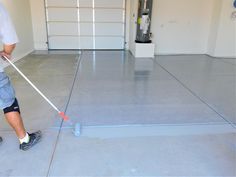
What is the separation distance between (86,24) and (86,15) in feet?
1.01

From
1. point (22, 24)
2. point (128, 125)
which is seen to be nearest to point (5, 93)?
point (128, 125)

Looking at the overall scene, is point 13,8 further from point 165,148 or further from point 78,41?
point 165,148

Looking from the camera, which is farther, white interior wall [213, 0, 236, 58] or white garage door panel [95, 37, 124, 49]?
white garage door panel [95, 37, 124, 49]

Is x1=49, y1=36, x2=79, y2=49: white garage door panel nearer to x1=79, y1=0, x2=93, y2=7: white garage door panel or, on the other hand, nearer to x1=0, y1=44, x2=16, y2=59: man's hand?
x1=79, y1=0, x2=93, y2=7: white garage door panel

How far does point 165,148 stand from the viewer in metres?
2.18

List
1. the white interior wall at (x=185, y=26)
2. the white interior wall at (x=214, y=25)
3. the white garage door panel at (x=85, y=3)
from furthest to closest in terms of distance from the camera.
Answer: the white garage door panel at (x=85, y=3)
the white interior wall at (x=185, y=26)
the white interior wall at (x=214, y=25)

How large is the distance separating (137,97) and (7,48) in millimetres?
2119

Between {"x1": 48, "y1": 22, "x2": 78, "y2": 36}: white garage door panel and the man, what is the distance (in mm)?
6608

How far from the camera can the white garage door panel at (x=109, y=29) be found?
27.2 feet

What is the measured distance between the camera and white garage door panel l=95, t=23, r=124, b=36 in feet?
27.2

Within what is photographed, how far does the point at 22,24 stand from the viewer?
6.88 meters

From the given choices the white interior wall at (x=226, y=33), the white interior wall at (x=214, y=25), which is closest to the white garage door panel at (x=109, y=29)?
the white interior wall at (x=214, y=25)

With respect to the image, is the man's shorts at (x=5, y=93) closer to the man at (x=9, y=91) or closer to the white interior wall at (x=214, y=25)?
the man at (x=9, y=91)

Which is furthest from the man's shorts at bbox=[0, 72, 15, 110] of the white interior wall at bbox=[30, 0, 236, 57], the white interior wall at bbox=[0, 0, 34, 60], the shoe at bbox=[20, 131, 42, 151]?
the white interior wall at bbox=[30, 0, 236, 57]
